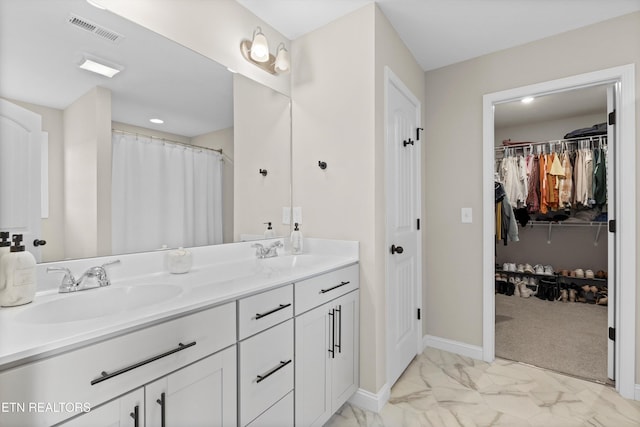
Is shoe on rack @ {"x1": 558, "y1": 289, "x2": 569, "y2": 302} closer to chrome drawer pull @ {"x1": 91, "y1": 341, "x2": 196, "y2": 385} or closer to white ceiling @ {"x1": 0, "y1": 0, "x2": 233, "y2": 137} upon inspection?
white ceiling @ {"x1": 0, "y1": 0, "x2": 233, "y2": 137}

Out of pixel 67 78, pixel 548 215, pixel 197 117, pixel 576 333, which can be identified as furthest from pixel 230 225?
pixel 548 215

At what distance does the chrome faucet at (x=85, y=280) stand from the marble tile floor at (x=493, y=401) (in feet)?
4.50

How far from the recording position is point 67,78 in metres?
1.18

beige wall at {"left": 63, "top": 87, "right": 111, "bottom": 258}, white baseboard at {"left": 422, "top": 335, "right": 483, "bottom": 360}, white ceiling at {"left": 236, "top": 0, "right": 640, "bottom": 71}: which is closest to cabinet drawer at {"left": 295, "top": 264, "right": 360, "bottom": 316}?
beige wall at {"left": 63, "top": 87, "right": 111, "bottom": 258}

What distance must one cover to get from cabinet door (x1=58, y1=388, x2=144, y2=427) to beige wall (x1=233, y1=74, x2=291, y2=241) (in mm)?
1096

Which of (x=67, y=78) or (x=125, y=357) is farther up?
(x=67, y=78)

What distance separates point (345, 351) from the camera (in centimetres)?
171

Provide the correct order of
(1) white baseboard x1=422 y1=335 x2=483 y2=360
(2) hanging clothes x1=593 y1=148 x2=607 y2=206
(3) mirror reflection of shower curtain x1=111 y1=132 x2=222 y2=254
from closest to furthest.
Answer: (3) mirror reflection of shower curtain x1=111 y1=132 x2=222 y2=254, (1) white baseboard x1=422 y1=335 x2=483 y2=360, (2) hanging clothes x1=593 y1=148 x2=607 y2=206

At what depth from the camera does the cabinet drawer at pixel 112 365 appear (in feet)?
2.11

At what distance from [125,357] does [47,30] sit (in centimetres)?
121

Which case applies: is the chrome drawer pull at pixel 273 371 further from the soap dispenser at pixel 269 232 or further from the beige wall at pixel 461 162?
the beige wall at pixel 461 162

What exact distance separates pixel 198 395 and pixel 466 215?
2.30 meters

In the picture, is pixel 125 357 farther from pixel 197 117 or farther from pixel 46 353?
pixel 197 117

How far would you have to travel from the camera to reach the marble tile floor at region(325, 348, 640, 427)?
5.56 ft
